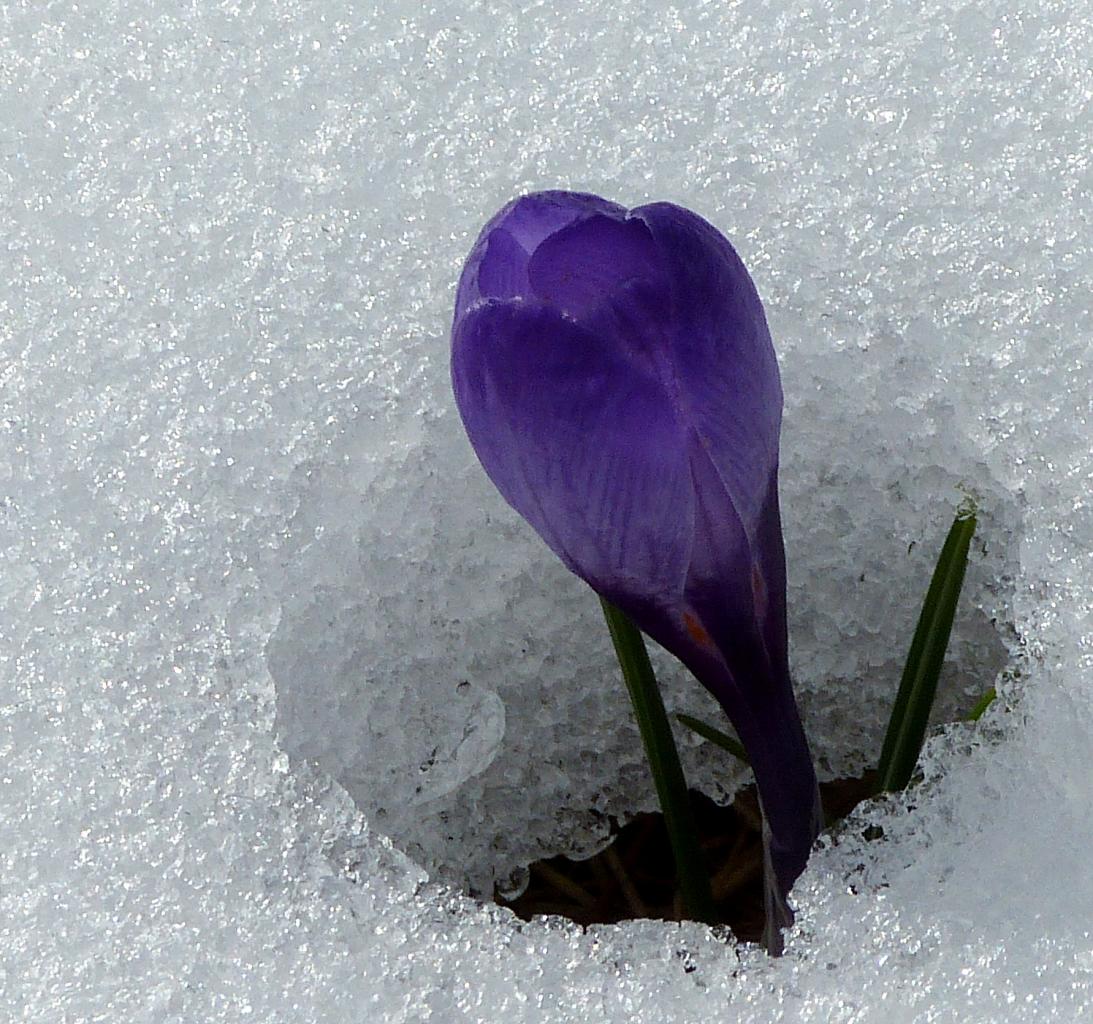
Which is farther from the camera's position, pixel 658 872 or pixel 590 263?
pixel 658 872

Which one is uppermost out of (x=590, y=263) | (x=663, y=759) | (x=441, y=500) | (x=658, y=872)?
(x=590, y=263)

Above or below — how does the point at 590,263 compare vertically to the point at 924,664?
above

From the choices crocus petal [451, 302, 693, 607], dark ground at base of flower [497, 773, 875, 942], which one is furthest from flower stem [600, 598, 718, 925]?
crocus petal [451, 302, 693, 607]

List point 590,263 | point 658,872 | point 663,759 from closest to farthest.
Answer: point 590,263 < point 663,759 < point 658,872

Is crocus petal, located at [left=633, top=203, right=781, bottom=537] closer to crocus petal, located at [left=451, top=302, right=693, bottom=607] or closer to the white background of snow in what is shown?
crocus petal, located at [left=451, top=302, right=693, bottom=607]

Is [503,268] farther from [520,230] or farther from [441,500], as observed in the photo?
[441,500]

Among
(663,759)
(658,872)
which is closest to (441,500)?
(663,759)
